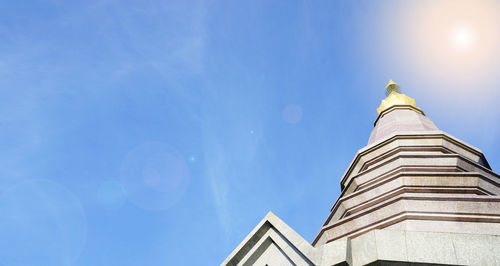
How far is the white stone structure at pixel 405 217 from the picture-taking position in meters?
7.25

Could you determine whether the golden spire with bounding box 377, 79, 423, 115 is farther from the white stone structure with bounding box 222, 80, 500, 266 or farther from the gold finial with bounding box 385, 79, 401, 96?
the white stone structure with bounding box 222, 80, 500, 266

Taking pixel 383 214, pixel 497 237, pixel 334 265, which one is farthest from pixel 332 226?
pixel 497 237

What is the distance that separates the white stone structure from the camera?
7.25m

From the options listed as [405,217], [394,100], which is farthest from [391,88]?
[405,217]

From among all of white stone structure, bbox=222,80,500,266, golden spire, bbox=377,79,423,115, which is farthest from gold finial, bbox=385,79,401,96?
white stone structure, bbox=222,80,500,266

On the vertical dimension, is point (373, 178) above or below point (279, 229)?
above

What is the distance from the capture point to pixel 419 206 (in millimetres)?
11047

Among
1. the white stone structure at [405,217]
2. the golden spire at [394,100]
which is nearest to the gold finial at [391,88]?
the golden spire at [394,100]

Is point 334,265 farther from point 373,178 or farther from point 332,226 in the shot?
point 373,178

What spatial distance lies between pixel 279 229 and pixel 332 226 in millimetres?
2713

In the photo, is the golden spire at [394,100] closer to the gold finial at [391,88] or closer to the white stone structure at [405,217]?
the gold finial at [391,88]

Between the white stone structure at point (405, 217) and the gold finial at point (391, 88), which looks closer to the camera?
the white stone structure at point (405, 217)

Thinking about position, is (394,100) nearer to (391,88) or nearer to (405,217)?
(391,88)

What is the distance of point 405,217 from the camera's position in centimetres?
1080
